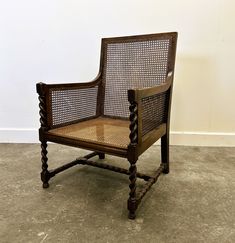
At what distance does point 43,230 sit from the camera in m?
1.11

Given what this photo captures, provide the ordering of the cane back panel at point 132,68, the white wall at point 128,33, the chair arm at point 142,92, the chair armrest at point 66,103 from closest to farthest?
the chair arm at point 142,92, the chair armrest at point 66,103, the cane back panel at point 132,68, the white wall at point 128,33

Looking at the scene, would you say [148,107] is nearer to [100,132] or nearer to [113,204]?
[100,132]

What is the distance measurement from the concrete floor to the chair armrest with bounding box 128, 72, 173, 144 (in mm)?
375

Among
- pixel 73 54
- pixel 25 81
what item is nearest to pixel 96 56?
pixel 73 54

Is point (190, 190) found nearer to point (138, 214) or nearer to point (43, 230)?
point (138, 214)

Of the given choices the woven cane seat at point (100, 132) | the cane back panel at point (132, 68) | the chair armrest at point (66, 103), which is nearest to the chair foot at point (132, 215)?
the woven cane seat at point (100, 132)

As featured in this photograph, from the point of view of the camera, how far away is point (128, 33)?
6.88 feet

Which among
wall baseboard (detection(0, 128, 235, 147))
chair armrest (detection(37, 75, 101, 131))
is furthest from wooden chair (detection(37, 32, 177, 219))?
wall baseboard (detection(0, 128, 235, 147))

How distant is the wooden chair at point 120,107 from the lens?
117cm

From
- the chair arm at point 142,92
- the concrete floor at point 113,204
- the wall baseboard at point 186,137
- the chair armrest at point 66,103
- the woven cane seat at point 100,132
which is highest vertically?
the chair arm at point 142,92

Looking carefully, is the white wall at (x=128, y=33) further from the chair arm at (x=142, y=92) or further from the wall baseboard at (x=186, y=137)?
the chair arm at (x=142, y=92)

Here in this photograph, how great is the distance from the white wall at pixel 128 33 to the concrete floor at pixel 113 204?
1.45 ft

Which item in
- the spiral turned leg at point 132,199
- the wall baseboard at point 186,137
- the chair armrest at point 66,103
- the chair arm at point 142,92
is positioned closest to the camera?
the chair arm at point 142,92

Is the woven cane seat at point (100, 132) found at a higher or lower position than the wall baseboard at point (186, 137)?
higher
